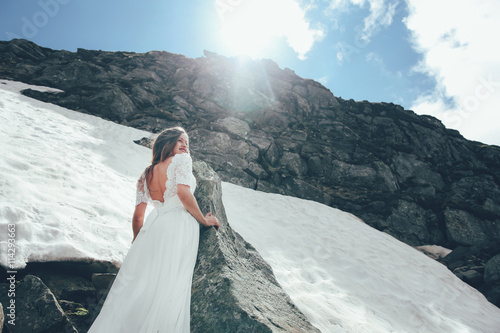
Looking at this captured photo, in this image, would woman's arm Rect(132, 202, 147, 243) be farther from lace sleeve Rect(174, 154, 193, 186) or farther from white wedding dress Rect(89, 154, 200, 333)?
lace sleeve Rect(174, 154, 193, 186)

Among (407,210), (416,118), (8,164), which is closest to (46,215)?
(8,164)

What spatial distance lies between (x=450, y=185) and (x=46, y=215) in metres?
25.3

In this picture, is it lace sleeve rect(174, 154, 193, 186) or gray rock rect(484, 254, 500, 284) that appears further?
gray rock rect(484, 254, 500, 284)

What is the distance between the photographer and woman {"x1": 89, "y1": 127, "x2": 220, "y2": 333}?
2.41 meters

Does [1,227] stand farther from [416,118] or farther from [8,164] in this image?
[416,118]

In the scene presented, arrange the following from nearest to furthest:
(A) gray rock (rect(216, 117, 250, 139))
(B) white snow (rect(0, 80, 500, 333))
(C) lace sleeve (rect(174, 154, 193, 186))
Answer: (C) lace sleeve (rect(174, 154, 193, 186)) < (B) white snow (rect(0, 80, 500, 333)) < (A) gray rock (rect(216, 117, 250, 139))

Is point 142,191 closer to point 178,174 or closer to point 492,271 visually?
point 178,174

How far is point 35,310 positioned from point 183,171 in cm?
210

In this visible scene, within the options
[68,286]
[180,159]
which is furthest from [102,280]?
[180,159]

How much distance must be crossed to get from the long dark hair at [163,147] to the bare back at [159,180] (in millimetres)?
65

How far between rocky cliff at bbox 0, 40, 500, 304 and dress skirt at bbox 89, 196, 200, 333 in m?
11.7

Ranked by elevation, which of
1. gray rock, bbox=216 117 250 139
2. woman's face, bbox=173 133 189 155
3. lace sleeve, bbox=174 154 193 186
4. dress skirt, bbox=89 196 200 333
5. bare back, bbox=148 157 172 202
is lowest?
dress skirt, bbox=89 196 200 333

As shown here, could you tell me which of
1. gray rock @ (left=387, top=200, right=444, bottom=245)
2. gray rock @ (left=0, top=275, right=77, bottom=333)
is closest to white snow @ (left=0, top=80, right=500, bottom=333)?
gray rock @ (left=0, top=275, right=77, bottom=333)

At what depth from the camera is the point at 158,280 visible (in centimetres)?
265
